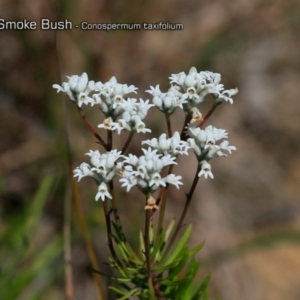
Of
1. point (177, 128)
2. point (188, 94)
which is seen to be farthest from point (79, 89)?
point (177, 128)

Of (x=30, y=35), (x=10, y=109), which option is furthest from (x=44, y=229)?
(x=30, y=35)

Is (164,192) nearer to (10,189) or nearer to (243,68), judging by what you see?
A: (10,189)

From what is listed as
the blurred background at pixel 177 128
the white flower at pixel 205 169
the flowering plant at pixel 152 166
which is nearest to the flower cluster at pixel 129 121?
the flowering plant at pixel 152 166

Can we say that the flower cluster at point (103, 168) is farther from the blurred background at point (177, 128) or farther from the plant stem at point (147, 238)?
the blurred background at point (177, 128)

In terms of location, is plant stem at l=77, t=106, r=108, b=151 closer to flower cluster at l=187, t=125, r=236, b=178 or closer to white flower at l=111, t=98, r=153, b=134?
white flower at l=111, t=98, r=153, b=134

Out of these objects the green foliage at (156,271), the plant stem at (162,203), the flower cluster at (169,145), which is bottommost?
the green foliage at (156,271)

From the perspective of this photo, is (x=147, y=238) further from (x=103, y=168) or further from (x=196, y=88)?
(x=196, y=88)

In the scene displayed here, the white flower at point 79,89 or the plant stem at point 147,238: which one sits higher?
the white flower at point 79,89

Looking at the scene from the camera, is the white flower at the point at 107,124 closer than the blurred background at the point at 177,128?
Yes
